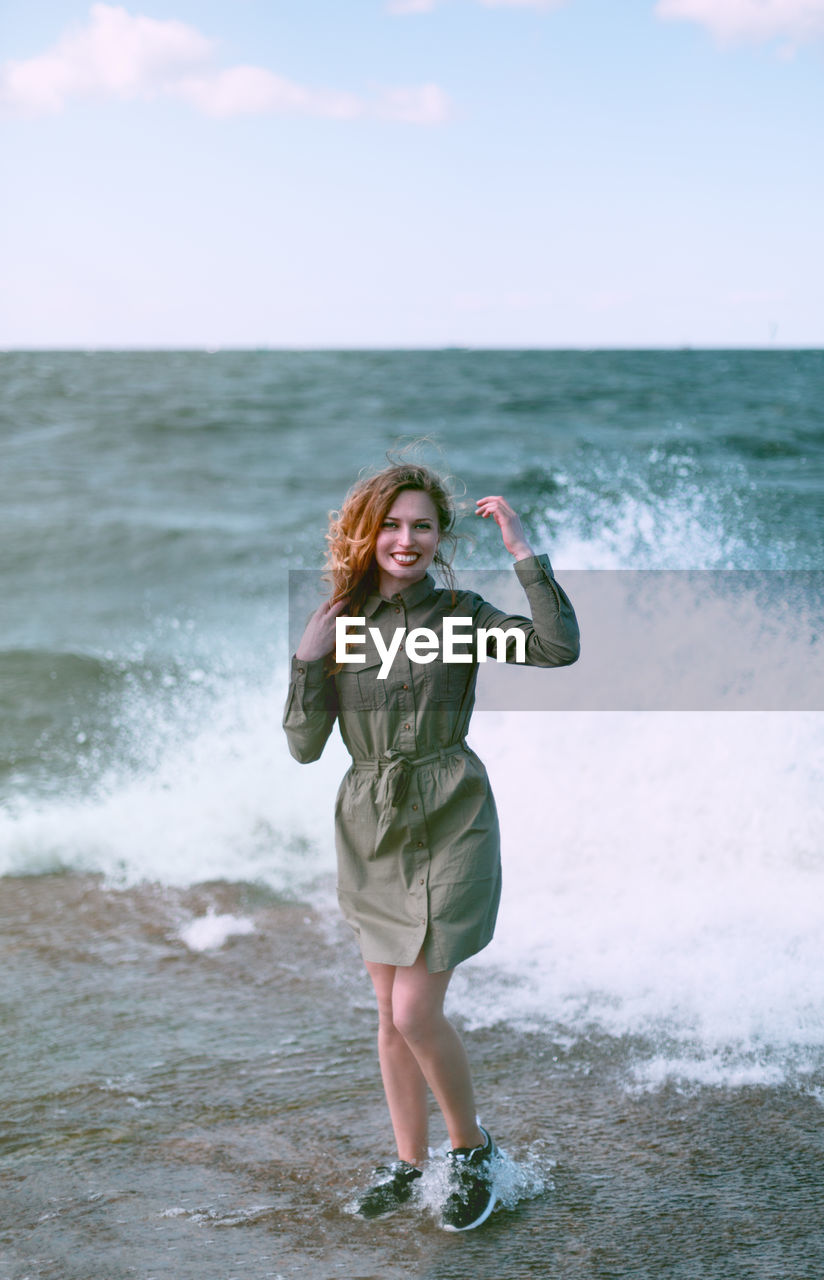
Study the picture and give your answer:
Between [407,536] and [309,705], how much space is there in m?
0.45

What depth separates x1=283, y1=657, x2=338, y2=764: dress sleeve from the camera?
99.3 inches

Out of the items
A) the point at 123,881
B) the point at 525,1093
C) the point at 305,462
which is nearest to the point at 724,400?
the point at 305,462

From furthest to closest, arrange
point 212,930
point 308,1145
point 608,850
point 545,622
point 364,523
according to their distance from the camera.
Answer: point 608,850, point 212,930, point 308,1145, point 364,523, point 545,622

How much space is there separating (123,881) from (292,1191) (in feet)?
8.67

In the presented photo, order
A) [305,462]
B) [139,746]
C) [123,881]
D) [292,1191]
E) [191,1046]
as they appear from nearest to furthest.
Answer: [292,1191], [191,1046], [123,881], [139,746], [305,462]

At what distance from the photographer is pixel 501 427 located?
1576 centimetres

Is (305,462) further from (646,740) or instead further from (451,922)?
(451,922)

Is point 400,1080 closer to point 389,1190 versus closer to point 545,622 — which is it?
point 389,1190

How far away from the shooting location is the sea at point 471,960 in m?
2.68

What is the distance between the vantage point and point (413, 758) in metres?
2.52

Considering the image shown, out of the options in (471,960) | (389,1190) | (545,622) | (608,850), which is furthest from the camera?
(608,850)

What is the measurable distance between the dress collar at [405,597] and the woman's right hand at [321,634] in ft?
0.20

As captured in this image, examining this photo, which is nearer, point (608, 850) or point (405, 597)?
point (405, 597)

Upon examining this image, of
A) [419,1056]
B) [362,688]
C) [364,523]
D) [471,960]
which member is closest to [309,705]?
[362,688]
